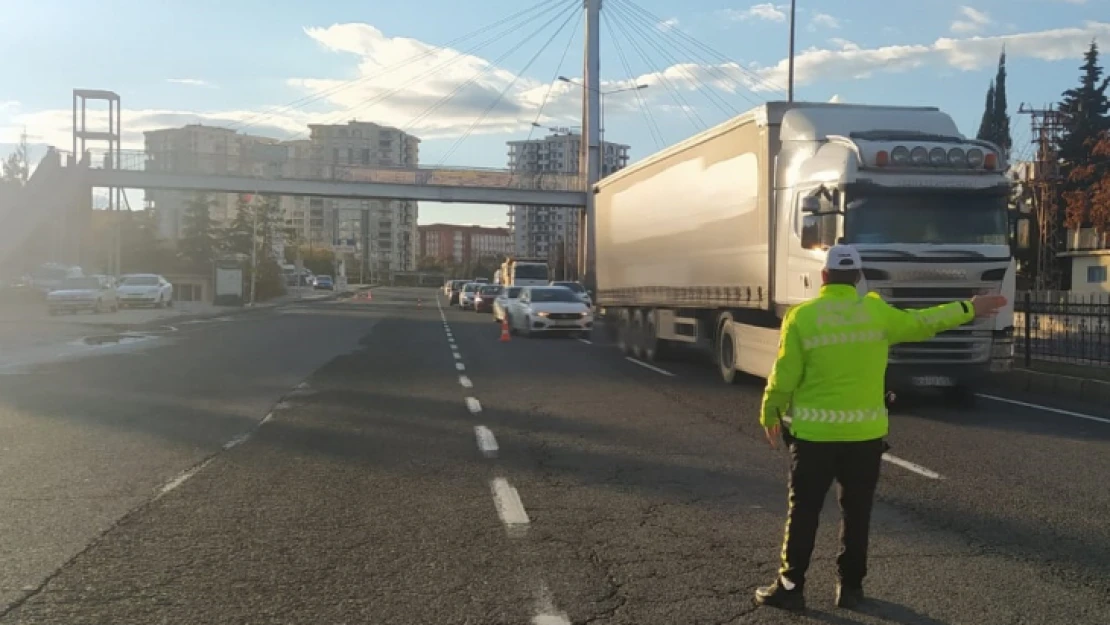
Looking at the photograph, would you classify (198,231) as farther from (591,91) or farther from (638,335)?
(638,335)

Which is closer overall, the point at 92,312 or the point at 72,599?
the point at 72,599

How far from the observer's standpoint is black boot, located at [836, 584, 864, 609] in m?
5.45

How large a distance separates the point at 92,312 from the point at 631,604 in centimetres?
4154

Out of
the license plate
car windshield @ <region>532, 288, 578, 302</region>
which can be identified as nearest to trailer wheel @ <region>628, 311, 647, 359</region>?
car windshield @ <region>532, 288, 578, 302</region>

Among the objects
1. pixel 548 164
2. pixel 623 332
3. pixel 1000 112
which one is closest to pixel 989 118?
pixel 1000 112

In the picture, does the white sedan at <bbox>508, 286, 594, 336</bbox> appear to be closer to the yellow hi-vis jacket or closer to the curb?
the curb

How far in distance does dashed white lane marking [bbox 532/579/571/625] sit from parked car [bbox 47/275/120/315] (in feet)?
131

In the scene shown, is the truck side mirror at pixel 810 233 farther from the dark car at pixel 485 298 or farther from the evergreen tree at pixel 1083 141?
the evergreen tree at pixel 1083 141

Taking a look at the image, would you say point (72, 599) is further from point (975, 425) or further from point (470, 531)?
point (975, 425)

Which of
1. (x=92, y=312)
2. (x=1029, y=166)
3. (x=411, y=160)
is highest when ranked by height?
(x=411, y=160)

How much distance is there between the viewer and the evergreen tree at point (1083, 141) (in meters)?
62.2

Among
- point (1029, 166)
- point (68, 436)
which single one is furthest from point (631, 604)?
Result: point (1029, 166)

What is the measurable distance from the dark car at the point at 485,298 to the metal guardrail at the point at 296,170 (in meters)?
8.83

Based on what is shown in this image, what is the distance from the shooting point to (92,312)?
42594mm
